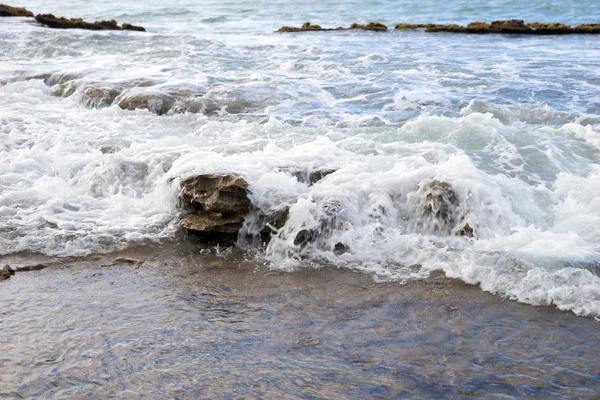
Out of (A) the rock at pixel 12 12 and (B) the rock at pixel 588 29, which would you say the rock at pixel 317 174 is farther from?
(A) the rock at pixel 12 12

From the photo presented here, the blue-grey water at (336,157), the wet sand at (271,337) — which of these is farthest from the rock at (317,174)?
the wet sand at (271,337)

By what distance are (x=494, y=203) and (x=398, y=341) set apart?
2407 millimetres

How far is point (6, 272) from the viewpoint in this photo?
4.78 metres

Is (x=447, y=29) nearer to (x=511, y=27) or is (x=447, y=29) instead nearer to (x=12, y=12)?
(x=511, y=27)

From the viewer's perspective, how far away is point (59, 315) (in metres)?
4.09

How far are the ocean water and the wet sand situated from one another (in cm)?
38

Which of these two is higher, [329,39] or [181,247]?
[329,39]

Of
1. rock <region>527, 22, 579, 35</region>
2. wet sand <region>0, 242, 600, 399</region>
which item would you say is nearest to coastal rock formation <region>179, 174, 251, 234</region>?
wet sand <region>0, 242, 600, 399</region>

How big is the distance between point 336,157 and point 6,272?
3567 millimetres

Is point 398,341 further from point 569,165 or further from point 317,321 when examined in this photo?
point 569,165

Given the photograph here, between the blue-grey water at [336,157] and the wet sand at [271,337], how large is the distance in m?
0.05

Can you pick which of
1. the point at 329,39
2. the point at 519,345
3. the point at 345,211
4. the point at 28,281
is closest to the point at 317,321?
the point at 519,345

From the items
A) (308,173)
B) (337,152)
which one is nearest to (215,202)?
(308,173)

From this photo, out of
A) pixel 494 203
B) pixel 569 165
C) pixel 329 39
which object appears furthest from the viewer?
pixel 329 39
